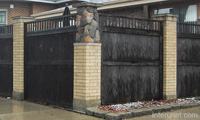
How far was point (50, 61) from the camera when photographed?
375 inches

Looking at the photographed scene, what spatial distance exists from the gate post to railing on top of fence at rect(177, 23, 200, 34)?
11.2ft

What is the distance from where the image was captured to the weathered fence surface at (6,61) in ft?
37.1

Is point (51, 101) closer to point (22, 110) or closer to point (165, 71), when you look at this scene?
point (22, 110)

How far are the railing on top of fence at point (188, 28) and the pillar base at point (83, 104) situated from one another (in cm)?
399

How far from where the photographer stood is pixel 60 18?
30.1ft

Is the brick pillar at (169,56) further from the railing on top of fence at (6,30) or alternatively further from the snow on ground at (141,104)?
the railing on top of fence at (6,30)

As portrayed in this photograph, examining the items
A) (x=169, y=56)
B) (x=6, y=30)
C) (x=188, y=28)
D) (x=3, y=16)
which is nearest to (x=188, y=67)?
(x=169, y=56)

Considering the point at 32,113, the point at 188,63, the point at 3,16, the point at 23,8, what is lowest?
the point at 32,113

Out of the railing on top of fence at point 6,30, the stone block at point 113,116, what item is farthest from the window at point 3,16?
the stone block at point 113,116

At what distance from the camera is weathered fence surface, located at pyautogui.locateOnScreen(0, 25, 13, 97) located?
11.3 metres

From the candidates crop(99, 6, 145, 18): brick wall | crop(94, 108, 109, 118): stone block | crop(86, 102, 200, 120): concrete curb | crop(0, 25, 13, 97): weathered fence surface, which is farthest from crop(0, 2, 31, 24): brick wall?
crop(94, 108, 109, 118): stone block

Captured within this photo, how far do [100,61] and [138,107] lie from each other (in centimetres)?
157

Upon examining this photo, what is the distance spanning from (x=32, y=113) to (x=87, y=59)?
1.98 m

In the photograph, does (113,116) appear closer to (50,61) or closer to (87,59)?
(87,59)
